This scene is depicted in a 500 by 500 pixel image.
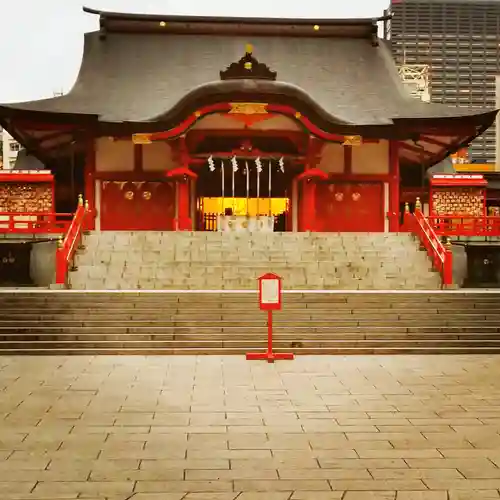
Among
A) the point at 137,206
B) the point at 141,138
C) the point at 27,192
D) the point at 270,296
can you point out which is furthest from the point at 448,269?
the point at 27,192

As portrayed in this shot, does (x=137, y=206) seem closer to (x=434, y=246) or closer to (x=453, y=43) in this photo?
(x=434, y=246)

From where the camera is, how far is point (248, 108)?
828 inches

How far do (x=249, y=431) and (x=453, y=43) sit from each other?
3038 inches

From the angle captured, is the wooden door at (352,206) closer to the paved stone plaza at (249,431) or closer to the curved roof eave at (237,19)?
the curved roof eave at (237,19)

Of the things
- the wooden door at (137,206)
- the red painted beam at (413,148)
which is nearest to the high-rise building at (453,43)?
the red painted beam at (413,148)

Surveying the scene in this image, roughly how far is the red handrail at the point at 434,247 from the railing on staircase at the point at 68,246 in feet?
30.3

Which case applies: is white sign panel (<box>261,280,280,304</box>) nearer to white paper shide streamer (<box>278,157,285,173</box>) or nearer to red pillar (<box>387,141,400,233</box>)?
white paper shide streamer (<box>278,157,285,173</box>)

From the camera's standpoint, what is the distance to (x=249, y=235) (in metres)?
17.6

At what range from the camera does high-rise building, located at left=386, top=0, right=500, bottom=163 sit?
241 feet

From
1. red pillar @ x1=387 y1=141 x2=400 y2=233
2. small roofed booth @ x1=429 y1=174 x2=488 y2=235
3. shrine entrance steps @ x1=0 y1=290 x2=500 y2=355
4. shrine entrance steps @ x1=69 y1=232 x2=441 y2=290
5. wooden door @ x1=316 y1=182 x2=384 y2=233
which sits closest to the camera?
shrine entrance steps @ x1=0 y1=290 x2=500 y2=355

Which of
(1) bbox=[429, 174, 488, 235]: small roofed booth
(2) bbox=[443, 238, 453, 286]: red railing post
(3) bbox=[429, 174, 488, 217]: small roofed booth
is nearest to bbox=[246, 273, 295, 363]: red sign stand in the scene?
(2) bbox=[443, 238, 453, 286]: red railing post

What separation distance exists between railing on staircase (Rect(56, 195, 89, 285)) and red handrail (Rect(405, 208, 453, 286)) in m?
9.23

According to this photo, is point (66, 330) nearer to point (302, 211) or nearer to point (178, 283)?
point (178, 283)

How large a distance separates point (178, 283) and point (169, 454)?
9323mm
